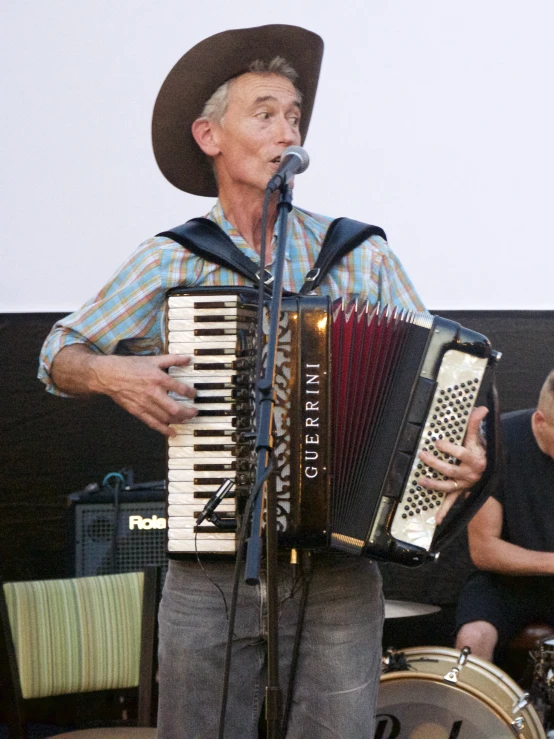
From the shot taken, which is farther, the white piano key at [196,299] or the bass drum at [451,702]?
the bass drum at [451,702]

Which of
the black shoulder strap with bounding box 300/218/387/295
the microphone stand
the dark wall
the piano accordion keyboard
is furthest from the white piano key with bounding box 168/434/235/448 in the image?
the dark wall

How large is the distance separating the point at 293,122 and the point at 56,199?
1587mm

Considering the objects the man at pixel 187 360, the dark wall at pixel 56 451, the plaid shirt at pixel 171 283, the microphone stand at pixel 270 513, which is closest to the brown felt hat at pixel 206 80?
the man at pixel 187 360

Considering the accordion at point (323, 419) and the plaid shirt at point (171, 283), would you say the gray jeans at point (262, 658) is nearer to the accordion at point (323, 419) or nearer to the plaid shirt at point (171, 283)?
the accordion at point (323, 419)

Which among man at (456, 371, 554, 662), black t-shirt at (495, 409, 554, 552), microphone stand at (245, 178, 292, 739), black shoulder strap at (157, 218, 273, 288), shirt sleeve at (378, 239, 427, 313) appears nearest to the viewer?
microphone stand at (245, 178, 292, 739)

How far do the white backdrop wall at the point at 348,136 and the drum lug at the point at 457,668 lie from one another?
1.27 m

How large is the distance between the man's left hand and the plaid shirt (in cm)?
31

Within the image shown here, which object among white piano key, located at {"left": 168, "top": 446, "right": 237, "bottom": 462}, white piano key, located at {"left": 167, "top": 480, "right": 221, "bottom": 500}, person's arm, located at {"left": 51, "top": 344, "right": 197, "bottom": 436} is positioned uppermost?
person's arm, located at {"left": 51, "top": 344, "right": 197, "bottom": 436}

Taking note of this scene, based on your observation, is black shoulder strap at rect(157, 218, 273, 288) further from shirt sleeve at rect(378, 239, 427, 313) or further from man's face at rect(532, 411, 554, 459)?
man's face at rect(532, 411, 554, 459)

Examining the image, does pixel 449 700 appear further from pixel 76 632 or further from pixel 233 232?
pixel 233 232

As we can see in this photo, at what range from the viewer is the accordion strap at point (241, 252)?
1.87 metres

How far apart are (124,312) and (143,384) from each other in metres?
0.29

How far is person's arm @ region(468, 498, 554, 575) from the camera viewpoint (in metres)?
3.03

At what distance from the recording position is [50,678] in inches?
95.9
